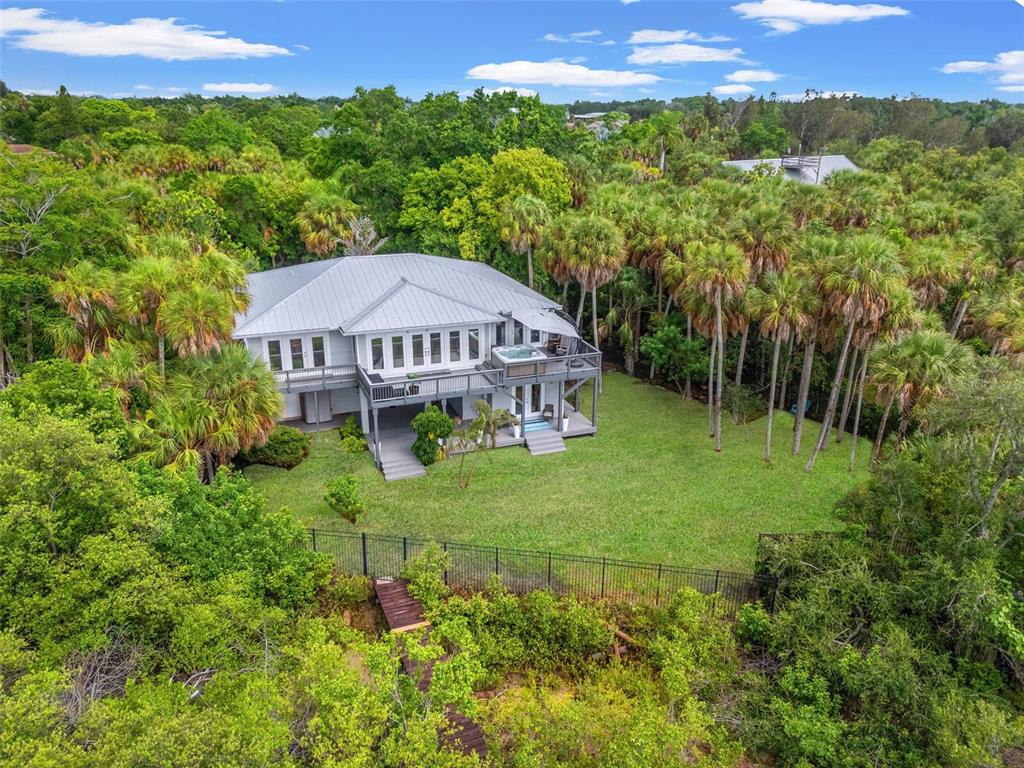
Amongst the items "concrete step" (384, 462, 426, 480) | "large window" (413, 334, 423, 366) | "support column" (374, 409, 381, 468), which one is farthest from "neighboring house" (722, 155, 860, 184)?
"concrete step" (384, 462, 426, 480)

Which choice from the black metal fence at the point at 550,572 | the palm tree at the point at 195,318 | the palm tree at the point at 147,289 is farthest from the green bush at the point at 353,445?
the palm tree at the point at 147,289

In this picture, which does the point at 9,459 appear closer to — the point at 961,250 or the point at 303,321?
the point at 303,321

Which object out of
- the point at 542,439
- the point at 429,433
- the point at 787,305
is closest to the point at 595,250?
the point at 542,439

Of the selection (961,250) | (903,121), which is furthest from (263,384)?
(903,121)

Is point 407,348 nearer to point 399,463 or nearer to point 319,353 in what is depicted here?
point 319,353

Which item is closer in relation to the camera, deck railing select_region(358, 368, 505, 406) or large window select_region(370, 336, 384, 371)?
deck railing select_region(358, 368, 505, 406)

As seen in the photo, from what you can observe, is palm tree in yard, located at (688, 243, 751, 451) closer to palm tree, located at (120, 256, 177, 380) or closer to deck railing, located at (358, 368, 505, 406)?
deck railing, located at (358, 368, 505, 406)
